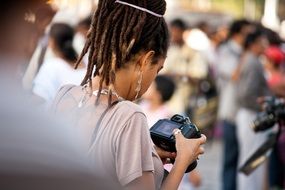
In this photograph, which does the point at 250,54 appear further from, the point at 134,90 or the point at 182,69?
the point at 134,90

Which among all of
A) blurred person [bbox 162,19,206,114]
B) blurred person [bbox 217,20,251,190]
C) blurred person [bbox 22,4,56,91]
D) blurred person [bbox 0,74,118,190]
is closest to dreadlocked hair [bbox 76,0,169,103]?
blurred person [bbox 22,4,56,91]

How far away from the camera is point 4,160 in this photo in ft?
6.23

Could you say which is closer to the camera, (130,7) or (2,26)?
(2,26)

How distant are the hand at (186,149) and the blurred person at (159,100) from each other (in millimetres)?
3792

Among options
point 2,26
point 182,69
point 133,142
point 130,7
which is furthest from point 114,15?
point 182,69

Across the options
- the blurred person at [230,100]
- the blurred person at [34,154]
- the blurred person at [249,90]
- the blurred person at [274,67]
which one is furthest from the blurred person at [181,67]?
the blurred person at [34,154]

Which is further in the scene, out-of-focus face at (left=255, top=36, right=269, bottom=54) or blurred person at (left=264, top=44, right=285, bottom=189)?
out-of-focus face at (left=255, top=36, right=269, bottom=54)

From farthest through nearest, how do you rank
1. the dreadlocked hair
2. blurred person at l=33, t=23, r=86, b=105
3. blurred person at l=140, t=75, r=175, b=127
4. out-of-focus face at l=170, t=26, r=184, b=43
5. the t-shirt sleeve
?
out-of-focus face at l=170, t=26, r=184, b=43
blurred person at l=140, t=75, r=175, b=127
blurred person at l=33, t=23, r=86, b=105
the dreadlocked hair
the t-shirt sleeve

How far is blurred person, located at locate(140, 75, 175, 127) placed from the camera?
7.38 metres

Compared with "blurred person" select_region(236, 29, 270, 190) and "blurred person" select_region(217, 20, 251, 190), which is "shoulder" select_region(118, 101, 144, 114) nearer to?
"blurred person" select_region(236, 29, 270, 190)

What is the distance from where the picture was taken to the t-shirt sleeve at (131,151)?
10.0 feet

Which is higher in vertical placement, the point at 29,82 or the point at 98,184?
the point at 98,184

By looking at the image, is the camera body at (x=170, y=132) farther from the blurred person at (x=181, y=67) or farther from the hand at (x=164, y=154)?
the blurred person at (x=181, y=67)

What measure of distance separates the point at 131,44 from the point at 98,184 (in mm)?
1352
